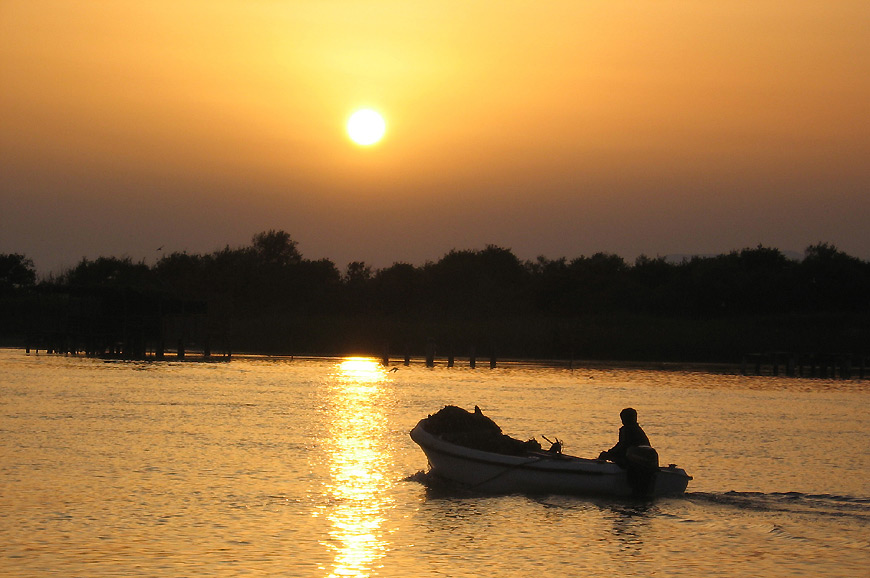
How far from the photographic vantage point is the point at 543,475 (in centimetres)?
2062

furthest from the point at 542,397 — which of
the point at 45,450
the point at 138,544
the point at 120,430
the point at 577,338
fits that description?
the point at 577,338

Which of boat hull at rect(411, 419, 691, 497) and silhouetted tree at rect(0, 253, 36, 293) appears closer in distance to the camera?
boat hull at rect(411, 419, 691, 497)

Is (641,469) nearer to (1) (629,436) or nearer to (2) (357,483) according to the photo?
(1) (629,436)

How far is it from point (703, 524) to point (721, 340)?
67.8 metres

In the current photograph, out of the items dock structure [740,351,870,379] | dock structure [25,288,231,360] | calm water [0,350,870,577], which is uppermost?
dock structure [25,288,231,360]

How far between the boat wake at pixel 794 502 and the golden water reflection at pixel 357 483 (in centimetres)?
620

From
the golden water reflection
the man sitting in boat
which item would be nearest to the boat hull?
the man sitting in boat

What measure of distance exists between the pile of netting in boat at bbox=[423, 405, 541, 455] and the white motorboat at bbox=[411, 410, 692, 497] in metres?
0.19

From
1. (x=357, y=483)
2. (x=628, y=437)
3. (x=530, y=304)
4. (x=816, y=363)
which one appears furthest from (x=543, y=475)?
(x=530, y=304)

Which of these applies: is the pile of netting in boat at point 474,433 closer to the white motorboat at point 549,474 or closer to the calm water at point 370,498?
the white motorboat at point 549,474

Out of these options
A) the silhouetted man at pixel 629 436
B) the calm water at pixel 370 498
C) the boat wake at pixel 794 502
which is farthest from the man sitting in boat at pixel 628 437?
the boat wake at pixel 794 502

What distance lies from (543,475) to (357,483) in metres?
3.88

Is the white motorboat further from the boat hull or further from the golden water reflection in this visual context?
the golden water reflection

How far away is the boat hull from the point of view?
2031 centimetres
